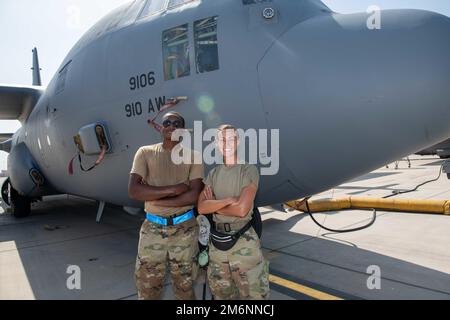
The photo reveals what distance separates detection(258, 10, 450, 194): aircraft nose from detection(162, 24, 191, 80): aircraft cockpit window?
1.06 metres

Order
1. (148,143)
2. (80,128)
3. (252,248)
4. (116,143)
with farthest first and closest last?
1. (80,128)
2. (116,143)
3. (148,143)
4. (252,248)

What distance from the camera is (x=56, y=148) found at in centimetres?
661

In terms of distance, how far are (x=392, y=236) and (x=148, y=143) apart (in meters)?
4.86

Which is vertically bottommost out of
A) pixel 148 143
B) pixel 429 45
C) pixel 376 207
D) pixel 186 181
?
pixel 376 207

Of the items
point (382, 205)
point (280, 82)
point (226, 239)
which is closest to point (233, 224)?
point (226, 239)

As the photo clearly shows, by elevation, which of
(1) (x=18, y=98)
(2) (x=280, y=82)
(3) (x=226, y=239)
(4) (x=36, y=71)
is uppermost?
(4) (x=36, y=71)

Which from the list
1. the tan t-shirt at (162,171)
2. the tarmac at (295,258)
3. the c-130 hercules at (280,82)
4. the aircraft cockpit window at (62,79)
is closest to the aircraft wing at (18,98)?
the tarmac at (295,258)

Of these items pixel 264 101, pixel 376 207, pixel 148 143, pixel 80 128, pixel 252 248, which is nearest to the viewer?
pixel 252 248

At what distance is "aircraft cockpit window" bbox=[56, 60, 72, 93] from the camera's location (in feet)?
19.8

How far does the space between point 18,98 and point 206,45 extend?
9371 mm

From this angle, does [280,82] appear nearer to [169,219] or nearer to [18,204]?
[169,219]

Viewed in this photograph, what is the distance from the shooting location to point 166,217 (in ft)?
10.7

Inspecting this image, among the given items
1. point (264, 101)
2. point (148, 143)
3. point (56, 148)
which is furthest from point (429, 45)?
point (56, 148)
